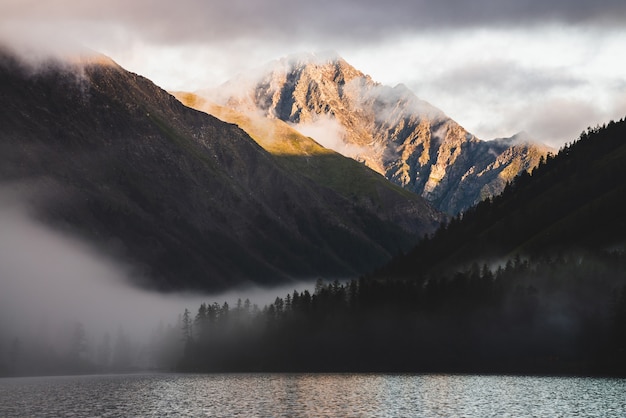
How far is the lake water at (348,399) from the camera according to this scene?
420ft

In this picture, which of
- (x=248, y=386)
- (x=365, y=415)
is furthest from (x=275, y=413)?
(x=248, y=386)

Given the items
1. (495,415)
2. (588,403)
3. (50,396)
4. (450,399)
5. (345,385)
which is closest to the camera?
(495,415)

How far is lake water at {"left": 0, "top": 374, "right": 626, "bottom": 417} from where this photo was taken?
5034 inches

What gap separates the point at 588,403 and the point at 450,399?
2329 centimetres

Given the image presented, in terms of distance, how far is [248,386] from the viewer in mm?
192375

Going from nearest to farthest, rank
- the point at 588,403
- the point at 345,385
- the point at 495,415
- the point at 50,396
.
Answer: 1. the point at 495,415
2. the point at 588,403
3. the point at 50,396
4. the point at 345,385

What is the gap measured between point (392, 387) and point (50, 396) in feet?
233

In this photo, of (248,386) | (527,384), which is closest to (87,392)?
(248,386)

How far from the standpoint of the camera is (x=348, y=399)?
150m

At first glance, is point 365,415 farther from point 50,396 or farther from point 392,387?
point 50,396

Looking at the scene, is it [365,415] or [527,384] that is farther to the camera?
[527,384]

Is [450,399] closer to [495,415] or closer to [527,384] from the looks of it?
[495,415]

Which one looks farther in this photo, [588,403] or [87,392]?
[87,392]

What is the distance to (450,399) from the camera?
481 ft
